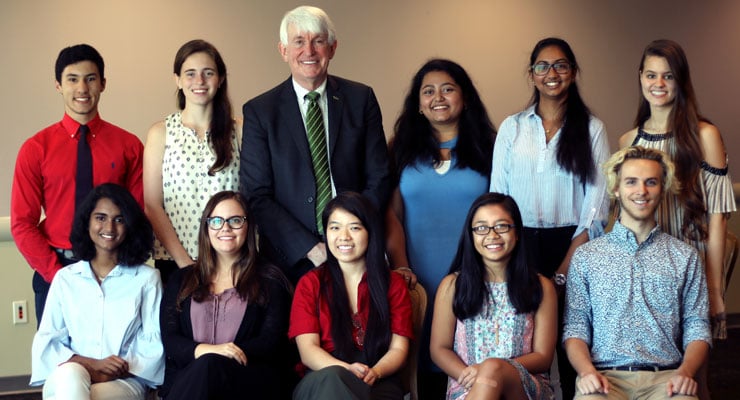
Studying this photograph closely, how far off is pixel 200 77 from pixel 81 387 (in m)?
1.23

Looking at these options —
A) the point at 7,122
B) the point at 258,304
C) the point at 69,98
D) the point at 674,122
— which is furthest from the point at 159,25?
the point at 674,122

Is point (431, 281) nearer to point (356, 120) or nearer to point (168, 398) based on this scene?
point (356, 120)

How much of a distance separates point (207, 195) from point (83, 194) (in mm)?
544

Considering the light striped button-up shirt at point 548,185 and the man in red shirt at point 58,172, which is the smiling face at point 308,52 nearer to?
the light striped button-up shirt at point 548,185

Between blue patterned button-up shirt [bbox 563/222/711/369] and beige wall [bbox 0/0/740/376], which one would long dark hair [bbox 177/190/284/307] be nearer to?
blue patterned button-up shirt [bbox 563/222/711/369]

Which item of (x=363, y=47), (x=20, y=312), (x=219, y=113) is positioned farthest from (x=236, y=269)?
(x=363, y=47)

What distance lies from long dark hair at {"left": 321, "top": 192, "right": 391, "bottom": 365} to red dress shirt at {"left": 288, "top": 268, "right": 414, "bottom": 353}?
23 mm

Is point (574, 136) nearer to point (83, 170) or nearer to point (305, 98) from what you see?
point (305, 98)

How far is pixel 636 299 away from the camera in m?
3.35

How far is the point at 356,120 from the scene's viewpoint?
144 inches

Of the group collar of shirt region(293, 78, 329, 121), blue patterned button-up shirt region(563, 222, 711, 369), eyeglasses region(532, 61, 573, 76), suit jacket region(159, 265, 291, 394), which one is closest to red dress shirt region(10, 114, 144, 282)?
suit jacket region(159, 265, 291, 394)

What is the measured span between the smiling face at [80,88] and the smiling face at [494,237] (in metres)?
1.66

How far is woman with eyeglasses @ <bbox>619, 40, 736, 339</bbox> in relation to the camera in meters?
3.53

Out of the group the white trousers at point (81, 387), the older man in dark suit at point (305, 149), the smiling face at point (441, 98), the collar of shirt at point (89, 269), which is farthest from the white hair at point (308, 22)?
the white trousers at point (81, 387)
